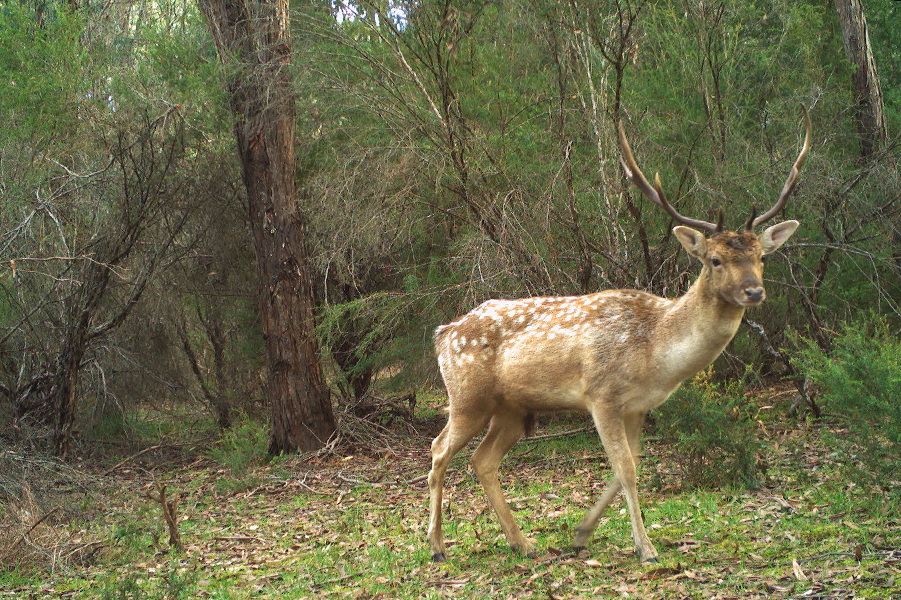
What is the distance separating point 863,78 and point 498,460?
8.67 meters

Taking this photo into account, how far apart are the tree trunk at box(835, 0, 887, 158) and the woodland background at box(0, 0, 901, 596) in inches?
1.5

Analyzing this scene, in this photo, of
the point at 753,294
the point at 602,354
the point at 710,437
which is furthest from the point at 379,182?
the point at 753,294

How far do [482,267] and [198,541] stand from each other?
4156 mm

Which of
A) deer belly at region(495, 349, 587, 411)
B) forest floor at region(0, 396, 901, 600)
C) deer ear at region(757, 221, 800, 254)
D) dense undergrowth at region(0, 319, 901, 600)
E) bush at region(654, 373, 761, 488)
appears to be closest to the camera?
forest floor at region(0, 396, 901, 600)

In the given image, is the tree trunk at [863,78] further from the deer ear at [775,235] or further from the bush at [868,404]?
→ the deer ear at [775,235]

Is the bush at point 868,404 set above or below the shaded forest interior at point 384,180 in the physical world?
below

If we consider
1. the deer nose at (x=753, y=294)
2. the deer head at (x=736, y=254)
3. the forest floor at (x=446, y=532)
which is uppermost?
the deer head at (x=736, y=254)

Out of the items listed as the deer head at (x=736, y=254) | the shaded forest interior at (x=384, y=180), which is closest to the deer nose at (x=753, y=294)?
the deer head at (x=736, y=254)

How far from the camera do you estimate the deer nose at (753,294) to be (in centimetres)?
582

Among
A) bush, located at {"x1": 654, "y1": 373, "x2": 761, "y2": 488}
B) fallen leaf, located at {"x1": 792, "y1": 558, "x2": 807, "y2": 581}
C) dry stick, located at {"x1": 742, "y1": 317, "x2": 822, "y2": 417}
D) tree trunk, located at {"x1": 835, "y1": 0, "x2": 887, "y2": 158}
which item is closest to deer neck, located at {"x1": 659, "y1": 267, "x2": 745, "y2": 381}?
fallen leaf, located at {"x1": 792, "y1": 558, "x2": 807, "y2": 581}

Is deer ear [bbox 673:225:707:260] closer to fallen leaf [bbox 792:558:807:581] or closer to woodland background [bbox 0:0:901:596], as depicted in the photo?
fallen leaf [bbox 792:558:807:581]

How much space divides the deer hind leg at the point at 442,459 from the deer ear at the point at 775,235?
7.61ft

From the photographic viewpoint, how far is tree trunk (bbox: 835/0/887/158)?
1238 cm

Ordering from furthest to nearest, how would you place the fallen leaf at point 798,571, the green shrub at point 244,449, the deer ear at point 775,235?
the green shrub at point 244,449 → the deer ear at point 775,235 → the fallen leaf at point 798,571
